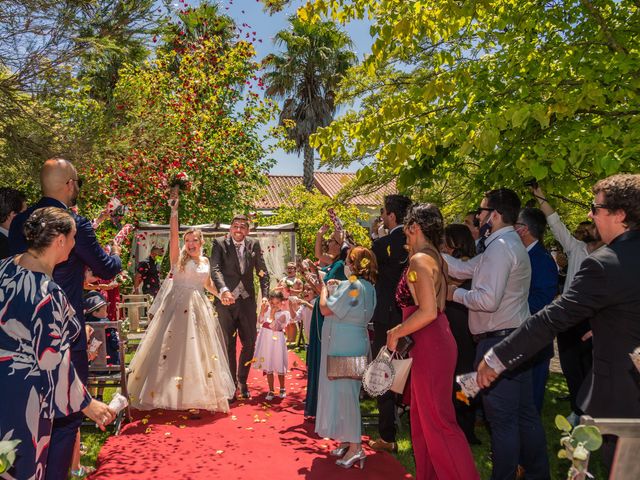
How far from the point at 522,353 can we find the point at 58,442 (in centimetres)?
292

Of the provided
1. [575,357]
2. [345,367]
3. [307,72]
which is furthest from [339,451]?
[307,72]

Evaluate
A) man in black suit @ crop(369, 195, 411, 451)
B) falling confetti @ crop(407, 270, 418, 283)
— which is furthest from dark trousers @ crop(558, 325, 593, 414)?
falling confetti @ crop(407, 270, 418, 283)

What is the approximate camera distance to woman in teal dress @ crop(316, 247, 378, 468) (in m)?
5.11

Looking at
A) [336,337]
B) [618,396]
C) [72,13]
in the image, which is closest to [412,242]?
[336,337]

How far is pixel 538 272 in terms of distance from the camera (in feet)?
17.3

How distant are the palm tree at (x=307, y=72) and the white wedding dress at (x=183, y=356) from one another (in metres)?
21.6

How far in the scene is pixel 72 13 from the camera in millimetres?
5895

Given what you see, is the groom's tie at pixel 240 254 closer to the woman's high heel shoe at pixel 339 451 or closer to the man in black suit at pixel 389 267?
the man in black suit at pixel 389 267

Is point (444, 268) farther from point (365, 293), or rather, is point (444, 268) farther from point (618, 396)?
point (618, 396)

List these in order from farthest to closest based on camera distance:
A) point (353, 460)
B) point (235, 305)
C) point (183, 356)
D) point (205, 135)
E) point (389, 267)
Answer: point (205, 135) < point (235, 305) < point (183, 356) < point (389, 267) < point (353, 460)

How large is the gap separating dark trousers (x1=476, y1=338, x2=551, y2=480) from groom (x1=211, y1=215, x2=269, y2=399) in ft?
14.0

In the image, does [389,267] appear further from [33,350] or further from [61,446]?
[33,350]

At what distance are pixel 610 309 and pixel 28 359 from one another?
121 inches

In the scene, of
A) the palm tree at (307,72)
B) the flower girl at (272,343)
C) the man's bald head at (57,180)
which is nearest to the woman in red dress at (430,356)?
the man's bald head at (57,180)
